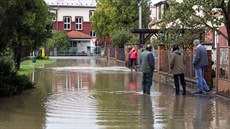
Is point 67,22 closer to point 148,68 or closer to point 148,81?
point 148,68

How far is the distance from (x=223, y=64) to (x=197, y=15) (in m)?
4.41

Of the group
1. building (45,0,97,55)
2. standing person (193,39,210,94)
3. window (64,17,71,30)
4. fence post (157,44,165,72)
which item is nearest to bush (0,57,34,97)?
standing person (193,39,210,94)

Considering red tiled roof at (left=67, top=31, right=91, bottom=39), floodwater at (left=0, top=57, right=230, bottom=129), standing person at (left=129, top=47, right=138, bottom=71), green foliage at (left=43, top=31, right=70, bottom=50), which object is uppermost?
red tiled roof at (left=67, top=31, right=91, bottom=39)

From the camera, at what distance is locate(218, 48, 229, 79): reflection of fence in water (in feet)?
49.5

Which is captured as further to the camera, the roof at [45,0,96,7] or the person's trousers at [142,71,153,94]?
the roof at [45,0,96,7]

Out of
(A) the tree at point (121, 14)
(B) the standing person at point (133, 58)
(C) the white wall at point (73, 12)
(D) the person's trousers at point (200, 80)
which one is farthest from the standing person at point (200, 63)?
(C) the white wall at point (73, 12)

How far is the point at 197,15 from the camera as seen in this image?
1927 cm

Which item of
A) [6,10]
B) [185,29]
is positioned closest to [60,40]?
[185,29]

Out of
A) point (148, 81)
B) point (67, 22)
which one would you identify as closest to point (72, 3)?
point (67, 22)

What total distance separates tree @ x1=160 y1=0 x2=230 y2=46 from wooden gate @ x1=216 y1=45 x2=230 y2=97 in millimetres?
2281

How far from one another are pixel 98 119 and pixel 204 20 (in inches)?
374

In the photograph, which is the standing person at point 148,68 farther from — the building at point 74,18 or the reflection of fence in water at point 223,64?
the building at point 74,18

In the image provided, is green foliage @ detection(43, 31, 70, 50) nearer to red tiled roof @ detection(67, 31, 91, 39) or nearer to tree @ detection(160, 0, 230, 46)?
red tiled roof @ detection(67, 31, 91, 39)

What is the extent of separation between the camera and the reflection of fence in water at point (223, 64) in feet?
→ 49.5
